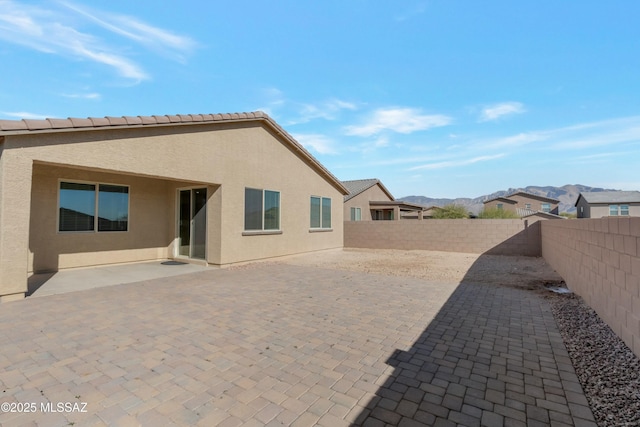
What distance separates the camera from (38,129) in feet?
19.0

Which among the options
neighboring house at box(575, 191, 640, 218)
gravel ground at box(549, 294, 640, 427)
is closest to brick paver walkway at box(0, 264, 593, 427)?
gravel ground at box(549, 294, 640, 427)

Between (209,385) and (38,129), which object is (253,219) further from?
(209,385)

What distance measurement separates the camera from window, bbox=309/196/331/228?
14.7m

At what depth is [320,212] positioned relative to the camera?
1538 cm

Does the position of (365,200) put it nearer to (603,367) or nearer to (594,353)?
(594,353)

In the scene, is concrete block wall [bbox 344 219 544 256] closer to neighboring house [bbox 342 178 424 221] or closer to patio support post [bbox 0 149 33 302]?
neighboring house [bbox 342 178 424 221]

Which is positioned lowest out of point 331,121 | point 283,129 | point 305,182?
point 305,182

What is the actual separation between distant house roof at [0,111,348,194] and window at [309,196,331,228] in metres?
3.29

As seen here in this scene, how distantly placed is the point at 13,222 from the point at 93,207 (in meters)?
3.55

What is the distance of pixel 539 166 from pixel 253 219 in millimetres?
25092

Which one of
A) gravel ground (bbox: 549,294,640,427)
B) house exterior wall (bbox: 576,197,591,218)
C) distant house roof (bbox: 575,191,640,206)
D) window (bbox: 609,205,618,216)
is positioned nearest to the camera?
gravel ground (bbox: 549,294,640,427)

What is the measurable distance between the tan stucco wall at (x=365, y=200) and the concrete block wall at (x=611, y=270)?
17.5 metres

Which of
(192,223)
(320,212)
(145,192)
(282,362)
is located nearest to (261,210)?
(192,223)

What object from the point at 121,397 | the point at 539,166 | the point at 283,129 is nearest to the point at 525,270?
the point at 283,129
